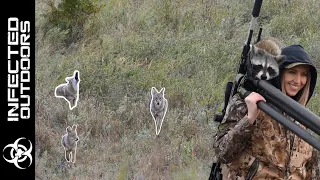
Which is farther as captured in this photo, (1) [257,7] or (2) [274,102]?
(1) [257,7]

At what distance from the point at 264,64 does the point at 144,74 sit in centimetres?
550

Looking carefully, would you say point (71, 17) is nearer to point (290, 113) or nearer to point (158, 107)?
point (158, 107)

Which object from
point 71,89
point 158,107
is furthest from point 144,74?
point 71,89

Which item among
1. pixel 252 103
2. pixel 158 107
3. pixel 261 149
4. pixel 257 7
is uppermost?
pixel 257 7

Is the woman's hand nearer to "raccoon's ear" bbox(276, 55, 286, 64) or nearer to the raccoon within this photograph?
the raccoon

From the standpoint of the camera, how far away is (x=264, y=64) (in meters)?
2.70

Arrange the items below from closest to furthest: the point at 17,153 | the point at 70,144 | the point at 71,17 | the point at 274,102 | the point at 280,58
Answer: the point at 274,102, the point at 280,58, the point at 17,153, the point at 70,144, the point at 71,17

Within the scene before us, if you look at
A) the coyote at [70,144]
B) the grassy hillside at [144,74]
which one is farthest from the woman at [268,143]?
the coyote at [70,144]

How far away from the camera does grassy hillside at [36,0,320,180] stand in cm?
592

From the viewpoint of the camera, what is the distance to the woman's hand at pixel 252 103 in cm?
254

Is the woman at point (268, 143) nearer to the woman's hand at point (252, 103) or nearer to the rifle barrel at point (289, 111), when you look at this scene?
the woman's hand at point (252, 103)

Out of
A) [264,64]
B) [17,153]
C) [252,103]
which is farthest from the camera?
[17,153]

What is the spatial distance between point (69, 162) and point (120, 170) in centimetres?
61

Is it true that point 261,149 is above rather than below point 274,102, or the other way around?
below
